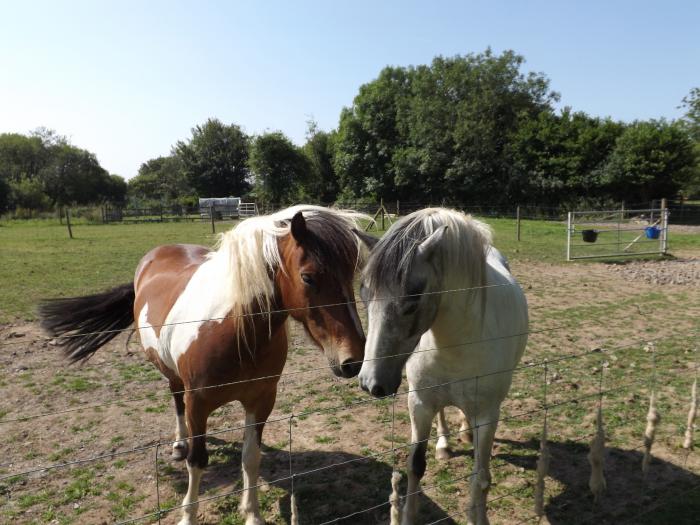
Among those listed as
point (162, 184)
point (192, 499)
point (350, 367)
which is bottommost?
point (192, 499)

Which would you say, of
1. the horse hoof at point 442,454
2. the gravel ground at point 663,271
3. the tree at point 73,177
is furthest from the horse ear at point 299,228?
the tree at point 73,177

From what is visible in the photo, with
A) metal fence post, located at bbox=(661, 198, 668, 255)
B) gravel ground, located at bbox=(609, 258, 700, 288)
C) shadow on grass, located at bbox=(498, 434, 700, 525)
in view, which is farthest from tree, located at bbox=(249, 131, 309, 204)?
shadow on grass, located at bbox=(498, 434, 700, 525)

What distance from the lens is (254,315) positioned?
86.4 inches

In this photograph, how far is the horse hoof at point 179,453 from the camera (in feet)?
10.6

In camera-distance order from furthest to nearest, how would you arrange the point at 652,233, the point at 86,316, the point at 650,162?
the point at 650,162
the point at 652,233
the point at 86,316

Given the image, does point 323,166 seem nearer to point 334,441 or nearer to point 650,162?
point 650,162

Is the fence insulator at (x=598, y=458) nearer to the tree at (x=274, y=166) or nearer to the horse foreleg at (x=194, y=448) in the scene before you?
the horse foreleg at (x=194, y=448)

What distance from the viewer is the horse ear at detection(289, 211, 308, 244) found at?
6.41 ft

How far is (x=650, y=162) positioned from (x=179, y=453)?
30.1 metres

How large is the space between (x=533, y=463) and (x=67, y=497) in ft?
10.3

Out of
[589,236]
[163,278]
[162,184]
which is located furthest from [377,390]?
[162,184]

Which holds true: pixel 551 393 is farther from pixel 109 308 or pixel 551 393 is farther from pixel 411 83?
pixel 411 83

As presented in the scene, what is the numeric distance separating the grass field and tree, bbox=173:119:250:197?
143 feet

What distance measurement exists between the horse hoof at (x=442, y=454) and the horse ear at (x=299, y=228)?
7.05ft
